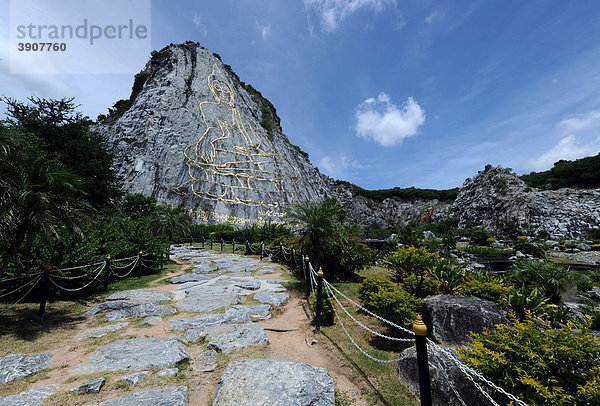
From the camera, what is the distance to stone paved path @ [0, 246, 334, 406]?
3031 millimetres

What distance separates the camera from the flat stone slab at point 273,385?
293cm

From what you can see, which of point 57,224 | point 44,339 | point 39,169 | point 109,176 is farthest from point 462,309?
point 109,176

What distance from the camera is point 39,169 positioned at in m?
5.07

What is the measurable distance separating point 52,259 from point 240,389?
7678 millimetres

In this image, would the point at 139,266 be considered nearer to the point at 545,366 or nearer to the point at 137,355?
the point at 137,355

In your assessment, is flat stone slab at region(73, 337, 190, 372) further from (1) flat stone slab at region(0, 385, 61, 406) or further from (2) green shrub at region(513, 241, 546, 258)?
(2) green shrub at region(513, 241, 546, 258)

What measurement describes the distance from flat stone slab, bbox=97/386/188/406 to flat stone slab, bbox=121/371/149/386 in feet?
1.09

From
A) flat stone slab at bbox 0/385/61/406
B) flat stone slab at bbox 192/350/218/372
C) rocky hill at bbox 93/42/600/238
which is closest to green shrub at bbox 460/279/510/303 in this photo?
flat stone slab at bbox 192/350/218/372

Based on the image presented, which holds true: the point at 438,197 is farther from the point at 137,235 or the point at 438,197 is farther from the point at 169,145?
the point at 137,235

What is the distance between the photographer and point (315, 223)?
8523 millimetres

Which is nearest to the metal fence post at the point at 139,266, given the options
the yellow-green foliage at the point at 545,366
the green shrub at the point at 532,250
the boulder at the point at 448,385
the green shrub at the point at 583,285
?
the boulder at the point at 448,385

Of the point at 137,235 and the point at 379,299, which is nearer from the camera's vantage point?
the point at 379,299

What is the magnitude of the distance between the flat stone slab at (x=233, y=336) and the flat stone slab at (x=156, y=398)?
1.28 meters

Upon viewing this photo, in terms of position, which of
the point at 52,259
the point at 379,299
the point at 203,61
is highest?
the point at 203,61
